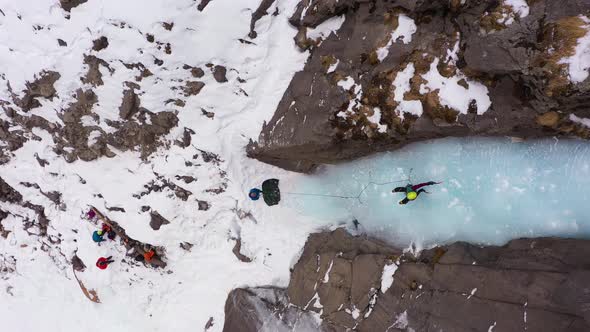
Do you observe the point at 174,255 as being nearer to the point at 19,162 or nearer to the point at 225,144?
the point at 225,144

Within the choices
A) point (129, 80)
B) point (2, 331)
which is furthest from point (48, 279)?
point (129, 80)

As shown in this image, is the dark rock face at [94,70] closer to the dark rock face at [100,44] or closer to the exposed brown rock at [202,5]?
the dark rock face at [100,44]

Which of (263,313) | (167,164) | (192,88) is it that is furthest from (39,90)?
(263,313)

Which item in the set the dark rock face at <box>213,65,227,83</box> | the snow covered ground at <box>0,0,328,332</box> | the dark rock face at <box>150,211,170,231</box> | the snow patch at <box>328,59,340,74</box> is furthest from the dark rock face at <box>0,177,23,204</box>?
the snow patch at <box>328,59,340,74</box>

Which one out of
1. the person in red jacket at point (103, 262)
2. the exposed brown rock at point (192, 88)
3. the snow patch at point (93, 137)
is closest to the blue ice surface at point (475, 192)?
the exposed brown rock at point (192, 88)

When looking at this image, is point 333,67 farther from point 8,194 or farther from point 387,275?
point 8,194

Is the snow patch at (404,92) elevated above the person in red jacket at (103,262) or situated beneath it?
elevated above
